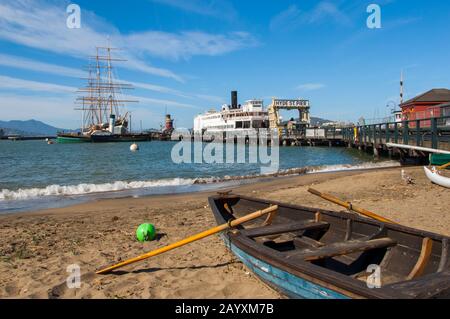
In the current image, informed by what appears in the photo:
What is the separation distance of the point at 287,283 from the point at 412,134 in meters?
20.8

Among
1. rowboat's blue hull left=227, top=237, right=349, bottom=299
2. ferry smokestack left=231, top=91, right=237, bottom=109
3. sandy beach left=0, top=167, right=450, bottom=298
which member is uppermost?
ferry smokestack left=231, top=91, right=237, bottom=109

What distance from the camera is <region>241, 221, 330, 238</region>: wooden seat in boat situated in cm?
534

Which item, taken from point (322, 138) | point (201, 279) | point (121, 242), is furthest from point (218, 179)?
point (322, 138)

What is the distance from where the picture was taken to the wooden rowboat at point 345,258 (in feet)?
10.5

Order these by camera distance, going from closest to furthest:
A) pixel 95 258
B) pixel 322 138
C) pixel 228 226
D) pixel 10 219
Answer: pixel 228 226, pixel 95 258, pixel 10 219, pixel 322 138

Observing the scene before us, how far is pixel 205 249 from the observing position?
7.00 m

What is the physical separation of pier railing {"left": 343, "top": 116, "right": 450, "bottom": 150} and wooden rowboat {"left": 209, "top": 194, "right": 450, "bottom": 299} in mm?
13203

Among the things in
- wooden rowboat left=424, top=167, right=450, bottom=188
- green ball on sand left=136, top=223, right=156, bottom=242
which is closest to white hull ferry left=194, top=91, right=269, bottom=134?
wooden rowboat left=424, top=167, right=450, bottom=188

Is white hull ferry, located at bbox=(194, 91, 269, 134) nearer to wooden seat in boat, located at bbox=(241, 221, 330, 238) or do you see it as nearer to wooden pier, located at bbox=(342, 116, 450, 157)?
wooden pier, located at bbox=(342, 116, 450, 157)

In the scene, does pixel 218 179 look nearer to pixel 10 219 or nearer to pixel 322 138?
pixel 10 219

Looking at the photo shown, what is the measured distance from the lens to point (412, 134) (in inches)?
852

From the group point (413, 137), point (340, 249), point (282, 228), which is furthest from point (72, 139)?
point (340, 249)

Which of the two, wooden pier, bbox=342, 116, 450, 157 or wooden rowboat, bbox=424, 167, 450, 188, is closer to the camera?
wooden rowboat, bbox=424, 167, 450, 188
